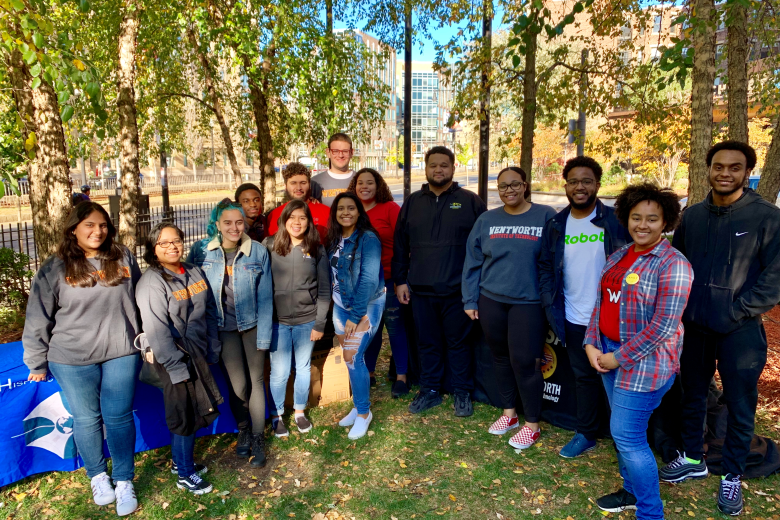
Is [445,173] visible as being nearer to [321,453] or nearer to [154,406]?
[321,453]

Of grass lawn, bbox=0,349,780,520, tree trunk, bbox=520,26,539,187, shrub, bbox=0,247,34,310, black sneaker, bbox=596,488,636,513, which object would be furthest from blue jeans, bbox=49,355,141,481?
tree trunk, bbox=520,26,539,187

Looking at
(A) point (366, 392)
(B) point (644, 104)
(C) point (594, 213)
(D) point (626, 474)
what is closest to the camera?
(D) point (626, 474)

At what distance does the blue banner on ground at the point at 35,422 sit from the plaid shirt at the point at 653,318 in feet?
10.7

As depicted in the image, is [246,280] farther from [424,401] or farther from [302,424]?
[424,401]

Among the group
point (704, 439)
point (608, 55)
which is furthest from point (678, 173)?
point (704, 439)

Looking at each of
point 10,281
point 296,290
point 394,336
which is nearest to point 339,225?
point 296,290

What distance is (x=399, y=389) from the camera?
4.96m

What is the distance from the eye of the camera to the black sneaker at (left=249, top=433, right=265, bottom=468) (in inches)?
150

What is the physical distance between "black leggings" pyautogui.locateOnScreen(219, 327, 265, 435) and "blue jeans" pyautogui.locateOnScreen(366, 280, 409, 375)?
1.13 meters

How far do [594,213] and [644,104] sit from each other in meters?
6.38

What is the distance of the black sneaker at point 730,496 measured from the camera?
3.15 meters

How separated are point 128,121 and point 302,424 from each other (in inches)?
248

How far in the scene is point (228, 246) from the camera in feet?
12.3

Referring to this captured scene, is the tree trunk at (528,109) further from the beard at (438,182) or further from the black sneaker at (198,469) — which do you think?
the black sneaker at (198,469)
